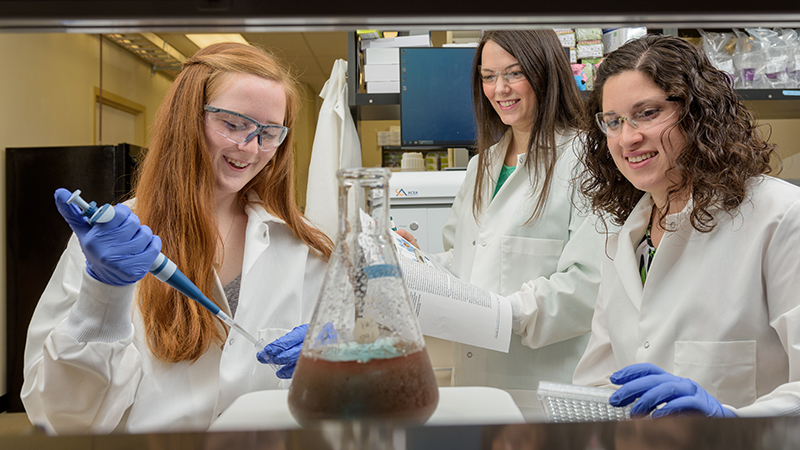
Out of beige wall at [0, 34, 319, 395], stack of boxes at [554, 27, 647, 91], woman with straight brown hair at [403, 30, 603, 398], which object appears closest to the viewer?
woman with straight brown hair at [403, 30, 603, 398]

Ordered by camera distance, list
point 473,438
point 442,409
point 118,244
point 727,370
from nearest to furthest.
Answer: point 473,438 < point 442,409 < point 118,244 < point 727,370

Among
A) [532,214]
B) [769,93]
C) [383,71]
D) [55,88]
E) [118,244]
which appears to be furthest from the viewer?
[55,88]

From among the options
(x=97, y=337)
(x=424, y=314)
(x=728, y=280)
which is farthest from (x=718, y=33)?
(x=97, y=337)

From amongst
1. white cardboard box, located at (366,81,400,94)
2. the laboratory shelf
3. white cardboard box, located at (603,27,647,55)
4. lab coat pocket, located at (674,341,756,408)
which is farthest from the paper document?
the laboratory shelf

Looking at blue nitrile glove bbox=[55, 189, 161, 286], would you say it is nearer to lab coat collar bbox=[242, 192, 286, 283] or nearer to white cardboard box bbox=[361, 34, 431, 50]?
lab coat collar bbox=[242, 192, 286, 283]

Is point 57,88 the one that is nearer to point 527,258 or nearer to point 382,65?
point 382,65

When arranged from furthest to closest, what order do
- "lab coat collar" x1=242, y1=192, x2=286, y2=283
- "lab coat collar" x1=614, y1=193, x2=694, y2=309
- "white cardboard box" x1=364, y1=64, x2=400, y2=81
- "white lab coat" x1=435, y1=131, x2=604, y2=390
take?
"white cardboard box" x1=364, y1=64, x2=400, y2=81 → "white lab coat" x1=435, y1=131, x2=604, y2=390 → "lab coat collar" x1=242, y1=192, x2=286, y2=283 → "lab coat collar" x1=614, y1=193, x2=694, y2=309

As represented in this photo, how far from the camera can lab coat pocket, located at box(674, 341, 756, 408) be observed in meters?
0.99

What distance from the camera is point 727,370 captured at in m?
1.00

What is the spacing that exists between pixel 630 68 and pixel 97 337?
1.14 m

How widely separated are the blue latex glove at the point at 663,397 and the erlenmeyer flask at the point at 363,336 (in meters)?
0.23

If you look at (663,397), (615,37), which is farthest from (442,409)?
(615,37)

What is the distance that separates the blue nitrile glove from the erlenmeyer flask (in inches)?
18.0

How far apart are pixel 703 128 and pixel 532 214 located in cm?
59
